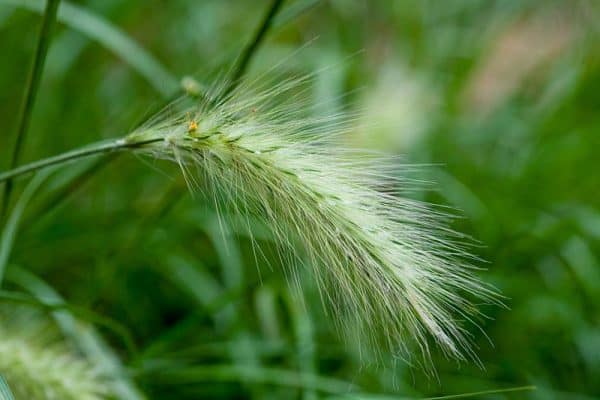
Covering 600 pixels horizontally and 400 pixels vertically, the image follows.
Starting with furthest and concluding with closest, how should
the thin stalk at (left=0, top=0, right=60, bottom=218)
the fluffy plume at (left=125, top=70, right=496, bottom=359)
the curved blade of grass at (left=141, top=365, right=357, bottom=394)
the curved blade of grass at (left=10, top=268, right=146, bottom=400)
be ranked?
the curved blade of grass at (left=141, top=365, right=357, bottom=394)
the curved blade of grass at (left=10, top=268, right=146, bottom=400)
the thin stalk at (left=0, top=0, right=60, bottom=218)
the fluffy plume at (left=125, top=70, right=496, bottom=359)

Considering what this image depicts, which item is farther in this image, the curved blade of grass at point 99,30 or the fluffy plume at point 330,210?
the curved blade of grass at point 99,30

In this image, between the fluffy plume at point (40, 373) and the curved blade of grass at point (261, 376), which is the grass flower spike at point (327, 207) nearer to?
the fluffy plume at point (40, 373)

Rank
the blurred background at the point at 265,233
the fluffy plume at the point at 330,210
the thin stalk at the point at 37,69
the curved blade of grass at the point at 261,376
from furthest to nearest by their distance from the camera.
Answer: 1. the blurred background at the point at 265,233
2. the curved blade of grass at the point at 261,376
3. the thin stalk at the point at 37,69
4. the fluffy plume at the point at 330,210

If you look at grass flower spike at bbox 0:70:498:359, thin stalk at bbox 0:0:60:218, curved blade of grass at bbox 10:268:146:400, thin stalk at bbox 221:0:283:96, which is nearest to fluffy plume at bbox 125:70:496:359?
grass flower spike at bbox 0:70:498:359

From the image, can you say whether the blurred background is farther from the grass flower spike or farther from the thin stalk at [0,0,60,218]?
the grass flower spike

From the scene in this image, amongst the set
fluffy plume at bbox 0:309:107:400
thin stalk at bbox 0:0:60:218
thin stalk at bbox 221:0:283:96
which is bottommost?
fluffy plume at bbox 0:309:107:400

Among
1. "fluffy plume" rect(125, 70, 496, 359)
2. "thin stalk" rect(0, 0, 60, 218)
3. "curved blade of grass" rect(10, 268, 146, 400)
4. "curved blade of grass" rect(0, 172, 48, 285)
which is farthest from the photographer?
"curved blade of grass" rect(10, 268, 146, 400)

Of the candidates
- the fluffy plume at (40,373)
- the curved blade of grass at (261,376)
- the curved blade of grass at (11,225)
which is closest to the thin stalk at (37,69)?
the curved blade of grass at (11,225)

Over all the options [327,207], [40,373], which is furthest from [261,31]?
[40,373]

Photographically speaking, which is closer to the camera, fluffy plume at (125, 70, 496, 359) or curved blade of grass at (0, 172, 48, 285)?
fluffy plume at (125, 70, 496, 359)
